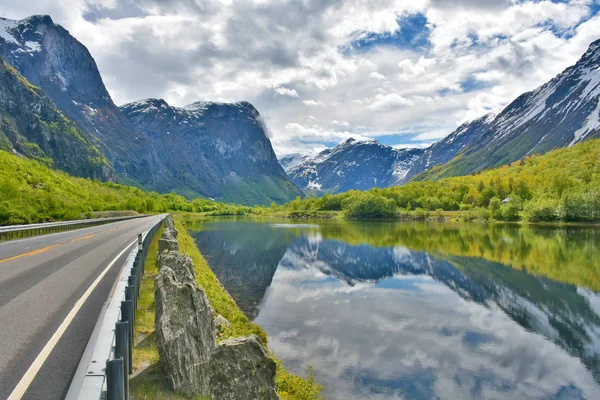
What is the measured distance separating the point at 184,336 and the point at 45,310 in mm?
4577

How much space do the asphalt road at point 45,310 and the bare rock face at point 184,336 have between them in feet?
6.10

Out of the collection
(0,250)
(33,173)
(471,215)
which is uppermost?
(33,173)

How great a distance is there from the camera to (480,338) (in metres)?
25.4

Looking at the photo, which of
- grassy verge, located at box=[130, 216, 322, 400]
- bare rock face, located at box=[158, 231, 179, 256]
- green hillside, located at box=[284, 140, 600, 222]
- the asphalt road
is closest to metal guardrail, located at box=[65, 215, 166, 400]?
the asphalt road

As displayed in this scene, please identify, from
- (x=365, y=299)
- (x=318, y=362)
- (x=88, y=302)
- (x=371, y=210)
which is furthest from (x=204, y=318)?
(x=371, y=210)

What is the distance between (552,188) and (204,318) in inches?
6771

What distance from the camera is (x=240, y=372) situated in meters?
8.34

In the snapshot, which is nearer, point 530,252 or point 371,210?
point 530,252

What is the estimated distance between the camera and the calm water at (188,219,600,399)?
62.7 feet

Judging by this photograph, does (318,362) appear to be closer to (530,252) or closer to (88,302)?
(88,302)

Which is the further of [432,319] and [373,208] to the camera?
[373,208]

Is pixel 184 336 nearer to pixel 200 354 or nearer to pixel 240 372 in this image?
pixel 200 354

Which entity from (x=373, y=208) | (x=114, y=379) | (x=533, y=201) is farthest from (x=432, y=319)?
(x=373, y=208)

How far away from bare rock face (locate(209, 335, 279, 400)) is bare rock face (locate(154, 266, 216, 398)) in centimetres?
141
